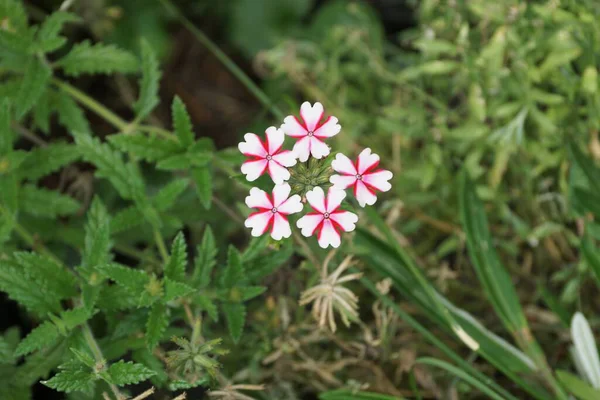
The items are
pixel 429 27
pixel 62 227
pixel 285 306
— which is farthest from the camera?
pixel 429 27

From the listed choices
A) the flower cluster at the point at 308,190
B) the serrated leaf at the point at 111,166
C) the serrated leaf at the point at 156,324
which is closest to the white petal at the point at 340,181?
the flower cluster at the point at 308,190

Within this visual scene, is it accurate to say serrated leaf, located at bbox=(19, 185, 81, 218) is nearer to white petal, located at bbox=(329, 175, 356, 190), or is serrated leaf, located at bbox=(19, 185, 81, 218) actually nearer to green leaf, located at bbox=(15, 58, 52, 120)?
green leaf, located at bbox=(15, 58, 52, 120)

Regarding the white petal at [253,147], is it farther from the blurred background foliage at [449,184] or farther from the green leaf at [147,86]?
the green leaf at [147,86]

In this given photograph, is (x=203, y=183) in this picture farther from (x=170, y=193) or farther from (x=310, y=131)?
(x=310, y=131)

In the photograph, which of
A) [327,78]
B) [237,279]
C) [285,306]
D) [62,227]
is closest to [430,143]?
[327,78]

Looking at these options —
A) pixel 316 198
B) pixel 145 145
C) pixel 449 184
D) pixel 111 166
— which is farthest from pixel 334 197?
pixel 449 184

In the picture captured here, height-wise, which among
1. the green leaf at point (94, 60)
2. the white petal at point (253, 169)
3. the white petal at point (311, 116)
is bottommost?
the white petal at point (253, 169)

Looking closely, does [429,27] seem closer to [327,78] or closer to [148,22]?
[327,78]
